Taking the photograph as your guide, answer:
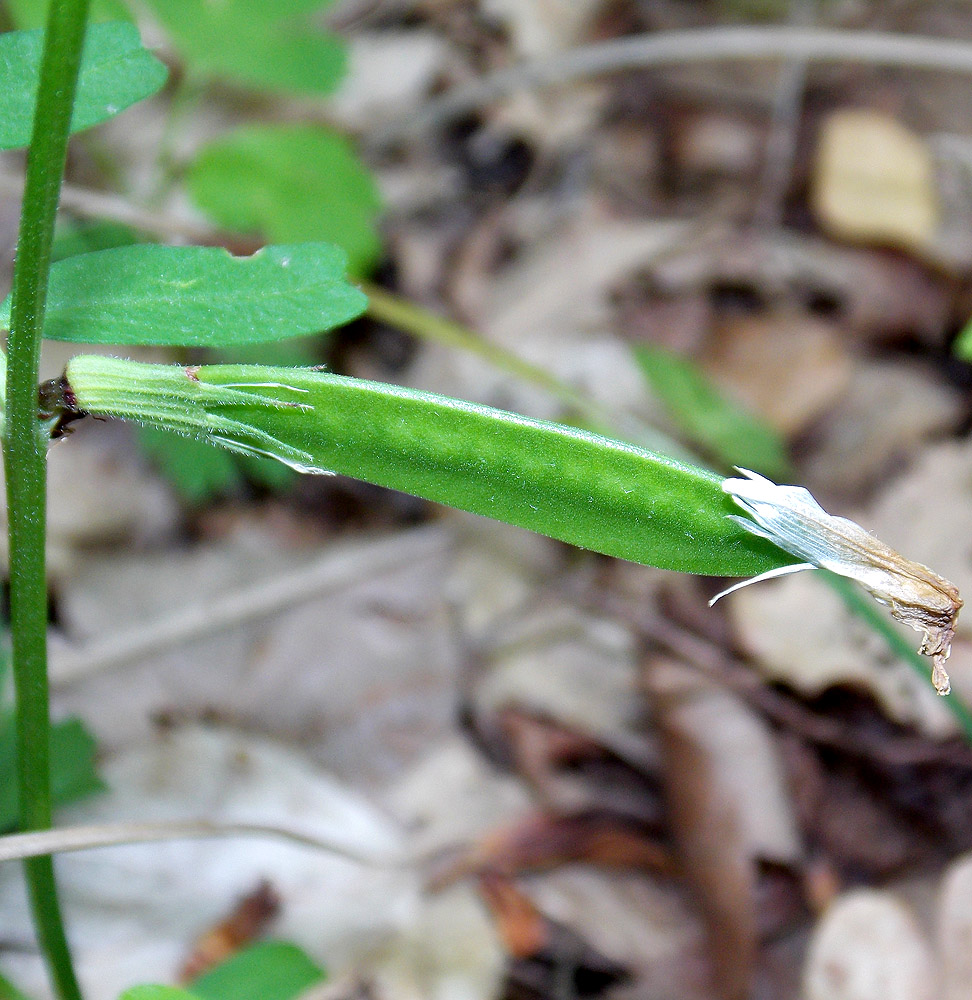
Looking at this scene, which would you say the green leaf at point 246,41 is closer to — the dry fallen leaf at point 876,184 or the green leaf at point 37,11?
the green leaf at point 37,11

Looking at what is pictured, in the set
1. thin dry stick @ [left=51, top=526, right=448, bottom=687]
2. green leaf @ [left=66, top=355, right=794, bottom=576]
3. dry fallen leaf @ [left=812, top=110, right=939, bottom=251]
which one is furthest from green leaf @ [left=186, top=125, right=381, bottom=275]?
green leaf @ [left=66, top=355, right=794, bottom=576]

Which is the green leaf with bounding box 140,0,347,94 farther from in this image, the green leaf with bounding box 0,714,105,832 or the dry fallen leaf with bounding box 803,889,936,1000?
the dry fallen leaf with bounding box 803,889,936,1000

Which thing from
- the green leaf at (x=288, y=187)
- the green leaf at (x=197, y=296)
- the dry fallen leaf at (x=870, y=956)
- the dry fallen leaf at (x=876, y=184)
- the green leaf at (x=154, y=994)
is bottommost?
the dry fallen leaf at (x=870, y=956)

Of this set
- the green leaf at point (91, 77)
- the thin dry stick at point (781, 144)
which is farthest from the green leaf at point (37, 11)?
the thin dry stick at point (781, 144)

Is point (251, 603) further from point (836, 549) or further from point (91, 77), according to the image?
point (836, 549)

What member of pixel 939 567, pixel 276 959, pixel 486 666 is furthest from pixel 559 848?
pixel 939 567

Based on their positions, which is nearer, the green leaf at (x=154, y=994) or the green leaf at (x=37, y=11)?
the green leaf at (x=154, y=994)
